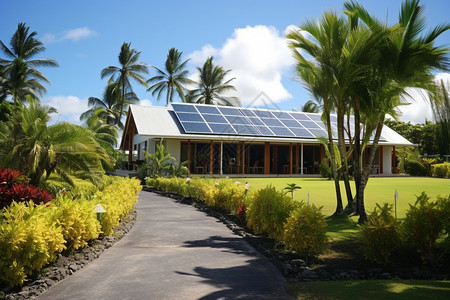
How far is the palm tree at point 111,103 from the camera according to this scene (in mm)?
43781

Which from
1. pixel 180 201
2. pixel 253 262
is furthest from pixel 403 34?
pixel 180 201

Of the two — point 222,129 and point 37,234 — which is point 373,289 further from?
point 222,129

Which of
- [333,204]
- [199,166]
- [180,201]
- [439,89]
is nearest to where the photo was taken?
[439,89]

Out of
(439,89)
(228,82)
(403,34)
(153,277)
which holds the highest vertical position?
(228,82)

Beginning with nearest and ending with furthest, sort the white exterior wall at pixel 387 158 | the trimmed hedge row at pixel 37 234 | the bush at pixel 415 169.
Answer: the trimmed hedge row at pixel 37 234 → the bush at pixel 415 169 → the white exterior wall at pixel 387 158

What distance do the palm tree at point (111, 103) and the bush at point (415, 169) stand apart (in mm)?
30188

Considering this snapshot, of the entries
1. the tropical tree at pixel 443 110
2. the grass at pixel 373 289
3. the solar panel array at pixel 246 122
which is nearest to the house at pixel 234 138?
the solar panel array at pixel 246 122

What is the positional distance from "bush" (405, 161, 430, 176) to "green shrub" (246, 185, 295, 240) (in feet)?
78.4

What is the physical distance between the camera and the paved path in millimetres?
4773

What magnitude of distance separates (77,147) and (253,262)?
18.4 feet

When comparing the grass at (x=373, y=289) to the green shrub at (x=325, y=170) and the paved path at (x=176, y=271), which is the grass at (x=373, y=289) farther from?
the green shrub at (x=325, y=170)

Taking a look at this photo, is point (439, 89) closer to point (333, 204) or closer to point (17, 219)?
point (333, 204)

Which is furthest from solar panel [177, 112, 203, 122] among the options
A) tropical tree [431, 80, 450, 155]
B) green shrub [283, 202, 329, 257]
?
green shrub [283, 202, 329, 257]

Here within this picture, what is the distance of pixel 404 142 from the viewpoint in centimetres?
3017
